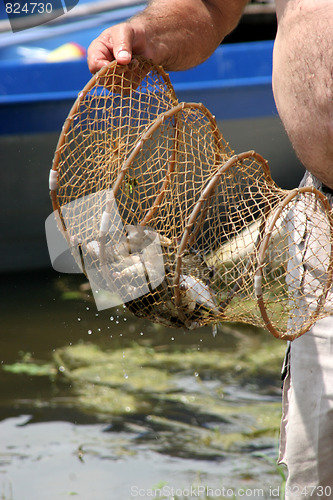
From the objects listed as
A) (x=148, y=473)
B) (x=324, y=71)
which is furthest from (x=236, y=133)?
(x=324, y=71)

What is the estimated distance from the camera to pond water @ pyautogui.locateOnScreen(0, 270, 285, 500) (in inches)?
108

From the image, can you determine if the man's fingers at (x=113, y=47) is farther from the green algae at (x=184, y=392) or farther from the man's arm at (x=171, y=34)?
the green algae at (x=184, y=392)

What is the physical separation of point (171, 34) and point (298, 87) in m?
0.47

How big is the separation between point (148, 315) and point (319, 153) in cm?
66

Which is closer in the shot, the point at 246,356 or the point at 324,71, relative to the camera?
the point at 324,71

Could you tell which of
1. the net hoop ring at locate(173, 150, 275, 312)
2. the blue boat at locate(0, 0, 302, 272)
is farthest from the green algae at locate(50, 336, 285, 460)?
the net hoop ring at locate(173, 150, 275, 312)

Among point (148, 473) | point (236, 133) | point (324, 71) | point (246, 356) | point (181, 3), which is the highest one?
point (181, 3)

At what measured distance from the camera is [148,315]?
164 cm

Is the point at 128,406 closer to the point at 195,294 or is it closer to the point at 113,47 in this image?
the point at 195,294

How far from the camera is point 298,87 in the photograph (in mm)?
1667

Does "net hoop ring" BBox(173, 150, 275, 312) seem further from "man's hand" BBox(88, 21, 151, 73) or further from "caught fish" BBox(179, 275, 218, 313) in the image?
"man's hand" BBox(88, 21, 151, 73)

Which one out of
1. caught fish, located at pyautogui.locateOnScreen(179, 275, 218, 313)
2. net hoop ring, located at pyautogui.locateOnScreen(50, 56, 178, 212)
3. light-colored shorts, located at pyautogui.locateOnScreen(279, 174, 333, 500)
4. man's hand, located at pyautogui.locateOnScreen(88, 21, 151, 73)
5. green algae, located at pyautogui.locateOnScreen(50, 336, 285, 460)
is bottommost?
green algae, located at pyautogui.locateOnScreen(50, 336, 285, 460)

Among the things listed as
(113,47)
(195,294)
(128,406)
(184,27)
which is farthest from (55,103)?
(195,294)

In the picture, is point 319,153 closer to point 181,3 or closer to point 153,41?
point 153,41
